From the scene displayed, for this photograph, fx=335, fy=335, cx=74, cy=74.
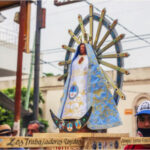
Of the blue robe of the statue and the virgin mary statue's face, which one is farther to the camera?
the virgin mary statue's face

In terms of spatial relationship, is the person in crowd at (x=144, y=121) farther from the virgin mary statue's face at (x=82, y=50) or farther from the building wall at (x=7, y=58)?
the building wall at (x=7, y=58)

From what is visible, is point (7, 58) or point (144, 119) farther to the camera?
point (7, 58)

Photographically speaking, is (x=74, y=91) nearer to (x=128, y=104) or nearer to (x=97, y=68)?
(x=97, y=68)

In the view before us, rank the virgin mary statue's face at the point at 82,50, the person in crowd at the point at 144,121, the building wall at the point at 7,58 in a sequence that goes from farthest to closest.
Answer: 1. the building wall at the point at 7,58
2. the virgin mary statue's face at the point at 82,50
3. the person in crowd at the point at 144,121

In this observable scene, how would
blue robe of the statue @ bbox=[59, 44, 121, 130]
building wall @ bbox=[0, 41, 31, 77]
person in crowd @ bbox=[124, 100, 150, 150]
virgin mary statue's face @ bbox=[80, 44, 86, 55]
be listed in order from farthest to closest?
1. building wall @ bbox=[0, 41, 31, 77]
2. virgin mary statue's face @ bbox=[80, 44, 86, 55]
3. blue robe of the statue @ bbox=[59, 44, 121, 130]
4. person in crowd @ bbox=[124, 100, 150, 150]

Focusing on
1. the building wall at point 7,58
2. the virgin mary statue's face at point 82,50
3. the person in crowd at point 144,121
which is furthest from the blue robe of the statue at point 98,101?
the building wall at point 7,58

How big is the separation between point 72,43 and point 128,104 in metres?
8.71

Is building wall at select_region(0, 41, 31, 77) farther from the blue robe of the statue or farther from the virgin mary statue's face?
the blue robe of the statue

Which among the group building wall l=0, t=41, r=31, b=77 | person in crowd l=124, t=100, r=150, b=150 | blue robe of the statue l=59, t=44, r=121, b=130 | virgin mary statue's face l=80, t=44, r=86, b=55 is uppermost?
building wall l=0, t=41, r=31, b=77

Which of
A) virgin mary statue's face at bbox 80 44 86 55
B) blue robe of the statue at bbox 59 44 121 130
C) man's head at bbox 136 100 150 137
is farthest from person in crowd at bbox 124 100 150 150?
virgin mary statue's face at bbox 80 44 86 55

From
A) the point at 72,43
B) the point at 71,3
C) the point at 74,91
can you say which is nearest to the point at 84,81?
the point at 74,91

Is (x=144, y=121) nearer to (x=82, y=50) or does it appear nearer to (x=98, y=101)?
(x=98, y=101)

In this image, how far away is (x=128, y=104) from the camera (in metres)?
16.2

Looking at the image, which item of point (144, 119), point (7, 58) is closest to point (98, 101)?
point (144, 119)
